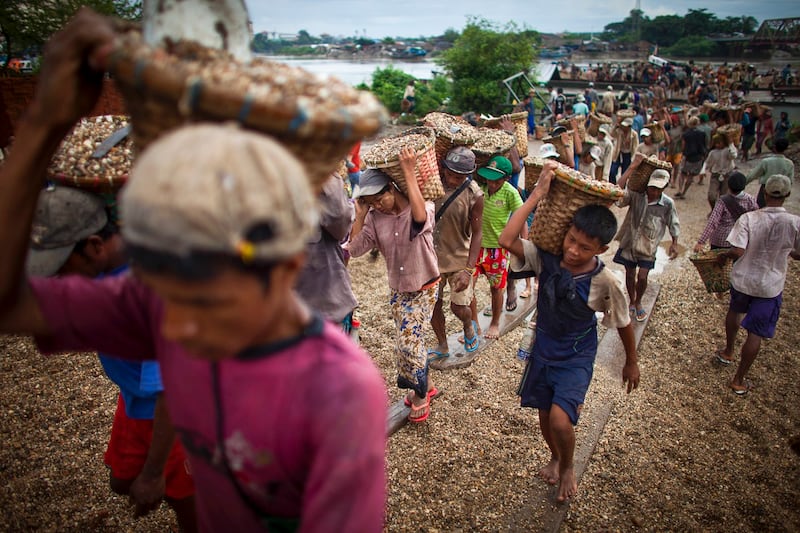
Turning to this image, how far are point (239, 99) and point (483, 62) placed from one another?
21.9m

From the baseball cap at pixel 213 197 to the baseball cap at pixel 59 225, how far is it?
1.18m

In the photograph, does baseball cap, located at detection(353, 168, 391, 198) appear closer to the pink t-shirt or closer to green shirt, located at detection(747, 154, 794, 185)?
the pink t-shirt

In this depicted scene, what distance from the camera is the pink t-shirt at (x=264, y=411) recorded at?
2.96 ft

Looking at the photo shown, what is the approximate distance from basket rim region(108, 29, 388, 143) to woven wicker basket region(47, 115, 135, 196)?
92 cm

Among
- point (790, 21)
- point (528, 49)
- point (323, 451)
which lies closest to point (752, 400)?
point (323, 451)

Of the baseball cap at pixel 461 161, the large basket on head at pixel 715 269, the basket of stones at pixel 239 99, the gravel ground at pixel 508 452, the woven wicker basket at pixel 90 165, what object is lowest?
the gravel ground at pixel 508 452

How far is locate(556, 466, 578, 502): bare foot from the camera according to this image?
3.12 m

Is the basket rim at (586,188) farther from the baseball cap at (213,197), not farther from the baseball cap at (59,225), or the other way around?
the baseball cap at (59,225)

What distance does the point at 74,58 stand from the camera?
1.05 metres

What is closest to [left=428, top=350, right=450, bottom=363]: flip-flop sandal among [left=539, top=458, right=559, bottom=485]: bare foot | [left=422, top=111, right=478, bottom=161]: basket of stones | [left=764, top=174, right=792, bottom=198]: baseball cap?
[left=539, top=458, right=559, bottom=485]: bare foot

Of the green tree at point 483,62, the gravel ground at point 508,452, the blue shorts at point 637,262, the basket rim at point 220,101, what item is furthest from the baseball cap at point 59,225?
the green tree at point 483,62

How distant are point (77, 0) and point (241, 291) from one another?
1004 centimetres

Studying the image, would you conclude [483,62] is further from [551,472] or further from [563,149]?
[551,472]

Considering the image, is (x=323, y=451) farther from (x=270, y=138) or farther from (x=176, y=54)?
(x=176, y=54)
